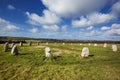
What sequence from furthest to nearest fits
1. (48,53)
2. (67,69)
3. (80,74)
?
(48,53) → (67,69) → (80,74)

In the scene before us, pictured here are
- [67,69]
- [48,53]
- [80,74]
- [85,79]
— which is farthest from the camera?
[48,53]

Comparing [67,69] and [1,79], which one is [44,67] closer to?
[67,69]

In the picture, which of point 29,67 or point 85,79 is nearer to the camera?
→ point 85,79

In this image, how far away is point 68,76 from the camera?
14.7m

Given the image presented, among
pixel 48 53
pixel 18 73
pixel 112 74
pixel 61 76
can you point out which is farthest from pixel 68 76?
pixel 48 53

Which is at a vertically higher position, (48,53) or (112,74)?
(48,53)

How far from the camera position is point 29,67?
17453mm

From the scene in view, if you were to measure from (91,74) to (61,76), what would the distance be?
3.44 m

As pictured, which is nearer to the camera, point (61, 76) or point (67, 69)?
point (61, 76)

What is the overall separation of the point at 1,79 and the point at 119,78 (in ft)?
41.5

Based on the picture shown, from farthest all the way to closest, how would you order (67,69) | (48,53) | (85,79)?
(48,53) → (67,69) → (85,79)

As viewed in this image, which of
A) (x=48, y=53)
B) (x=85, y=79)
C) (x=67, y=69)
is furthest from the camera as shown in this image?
(x=48, y=53)

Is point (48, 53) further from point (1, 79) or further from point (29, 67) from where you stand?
point (1, 79)

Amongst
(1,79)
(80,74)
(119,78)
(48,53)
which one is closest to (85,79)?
(80,74)
